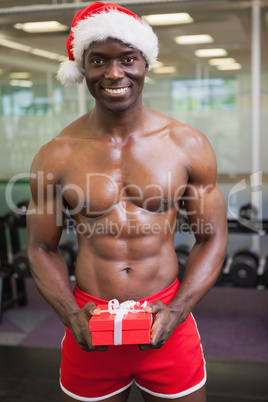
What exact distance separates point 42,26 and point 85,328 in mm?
3483

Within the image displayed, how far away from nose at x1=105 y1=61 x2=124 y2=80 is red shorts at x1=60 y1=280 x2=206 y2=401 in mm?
562

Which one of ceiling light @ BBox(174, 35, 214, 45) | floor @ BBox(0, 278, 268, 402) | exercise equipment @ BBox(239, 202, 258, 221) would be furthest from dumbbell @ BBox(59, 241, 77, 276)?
ceiling light @ BBox(174, 35, 214, 45)

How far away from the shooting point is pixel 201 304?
3.48 m

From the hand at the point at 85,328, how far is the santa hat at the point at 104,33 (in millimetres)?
597

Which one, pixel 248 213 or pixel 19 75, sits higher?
pixel 19 75

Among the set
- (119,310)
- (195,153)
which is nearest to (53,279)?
(119,310)

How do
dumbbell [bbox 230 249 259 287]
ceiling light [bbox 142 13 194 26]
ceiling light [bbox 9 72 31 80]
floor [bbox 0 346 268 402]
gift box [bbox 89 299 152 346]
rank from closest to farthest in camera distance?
gift box [bbox 89 299 152 346], floor [bbox 0 346 268 402], dumbbell [bbox 230 249 259 287], ceiling light [bbox 142 13 194 26], ceiling light [bbox 9 72 31 80]

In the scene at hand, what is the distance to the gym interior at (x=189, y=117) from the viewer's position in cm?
301

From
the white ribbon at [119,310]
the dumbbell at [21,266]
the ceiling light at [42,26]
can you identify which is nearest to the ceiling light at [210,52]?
the ceiling light at [42,26]

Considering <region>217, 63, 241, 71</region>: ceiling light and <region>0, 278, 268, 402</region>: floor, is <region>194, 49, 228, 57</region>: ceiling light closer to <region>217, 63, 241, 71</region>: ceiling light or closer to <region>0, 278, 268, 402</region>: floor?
<region>217, 63, 241, 71</region>: ceiling light

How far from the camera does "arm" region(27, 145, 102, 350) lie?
1.20 m

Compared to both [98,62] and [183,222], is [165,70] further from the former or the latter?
[98,62]

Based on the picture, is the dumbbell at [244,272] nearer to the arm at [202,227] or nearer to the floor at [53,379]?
the floor at [53,379]

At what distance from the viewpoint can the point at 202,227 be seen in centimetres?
125
